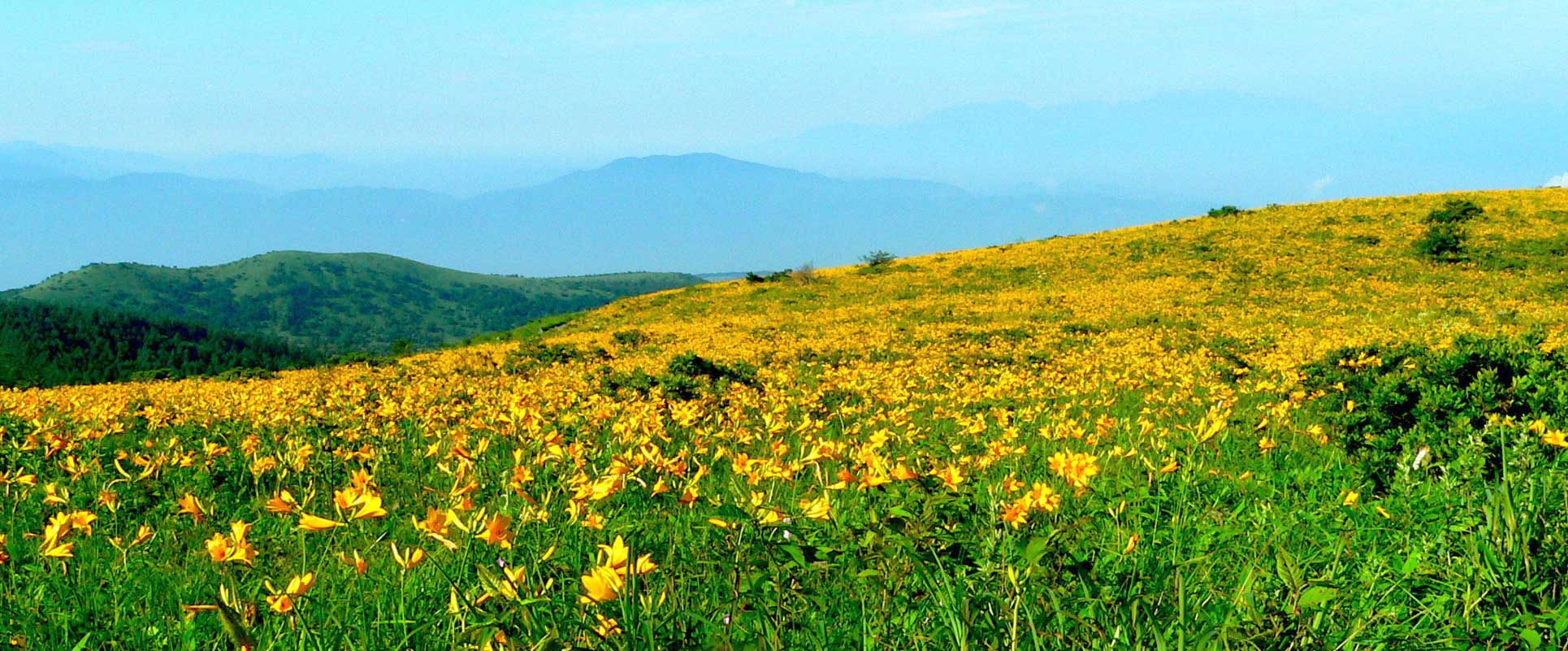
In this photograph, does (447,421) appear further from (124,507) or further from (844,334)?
(844,334)

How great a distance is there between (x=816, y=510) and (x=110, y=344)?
442 ft

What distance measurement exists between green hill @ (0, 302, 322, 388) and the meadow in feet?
311

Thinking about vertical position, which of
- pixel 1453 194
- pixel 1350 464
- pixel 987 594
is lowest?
pixel 1350 464

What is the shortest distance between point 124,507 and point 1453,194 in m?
52.2

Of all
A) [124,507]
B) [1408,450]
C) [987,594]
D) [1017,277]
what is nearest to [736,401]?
[124,507]

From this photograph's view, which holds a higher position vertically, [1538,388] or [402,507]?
[1538,388]

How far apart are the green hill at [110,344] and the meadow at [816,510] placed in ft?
311

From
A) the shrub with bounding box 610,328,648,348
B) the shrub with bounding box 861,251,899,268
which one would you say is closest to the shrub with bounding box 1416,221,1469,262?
the shrub with bounding box 861,251,899,268

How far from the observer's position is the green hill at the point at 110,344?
96.8m

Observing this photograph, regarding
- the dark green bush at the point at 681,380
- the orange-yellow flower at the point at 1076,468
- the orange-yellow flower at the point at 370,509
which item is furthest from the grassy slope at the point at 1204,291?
the orange-yellow flower at the point at 370,509

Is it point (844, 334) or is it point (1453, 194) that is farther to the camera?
point (1453, 194)

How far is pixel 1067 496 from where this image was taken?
16.1ft

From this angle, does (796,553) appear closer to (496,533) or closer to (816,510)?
(816,510)

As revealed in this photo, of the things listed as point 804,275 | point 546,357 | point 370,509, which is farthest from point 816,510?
point 804,275
